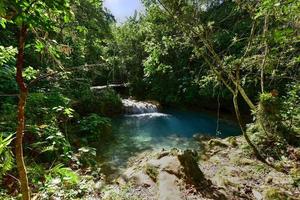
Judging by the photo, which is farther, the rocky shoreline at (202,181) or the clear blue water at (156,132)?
the clear blue water at (156,132)

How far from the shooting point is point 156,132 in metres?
12.0

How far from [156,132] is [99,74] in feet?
15.0

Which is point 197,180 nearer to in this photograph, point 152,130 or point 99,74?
point 99,74

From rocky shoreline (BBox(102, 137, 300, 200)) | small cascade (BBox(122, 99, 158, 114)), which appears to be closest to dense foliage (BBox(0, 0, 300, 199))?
small cascade (BBox(122, 99, 158, 114))

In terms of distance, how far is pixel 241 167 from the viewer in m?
6.56

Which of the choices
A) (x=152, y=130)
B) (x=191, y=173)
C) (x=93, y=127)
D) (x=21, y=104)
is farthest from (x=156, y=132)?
(x=21, y=104)

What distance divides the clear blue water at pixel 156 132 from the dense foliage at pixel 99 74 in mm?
705

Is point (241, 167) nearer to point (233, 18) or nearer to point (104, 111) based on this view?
point (104, 111)

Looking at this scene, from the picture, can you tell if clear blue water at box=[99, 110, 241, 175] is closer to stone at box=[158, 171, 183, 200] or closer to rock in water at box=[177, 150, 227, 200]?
rock in water at box=[177, 150, 227, 200]

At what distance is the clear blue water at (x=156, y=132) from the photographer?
9.16 meters

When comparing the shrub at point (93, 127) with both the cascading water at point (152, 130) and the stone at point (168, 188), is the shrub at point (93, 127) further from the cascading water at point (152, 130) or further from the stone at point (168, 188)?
the stone at point (168, 188)

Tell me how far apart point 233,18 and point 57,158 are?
1225 cm

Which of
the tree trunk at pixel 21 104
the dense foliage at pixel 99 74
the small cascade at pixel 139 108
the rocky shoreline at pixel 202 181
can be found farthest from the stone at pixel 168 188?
the small cascade at pixel 139 108

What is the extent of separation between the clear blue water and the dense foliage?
0.70 metres
